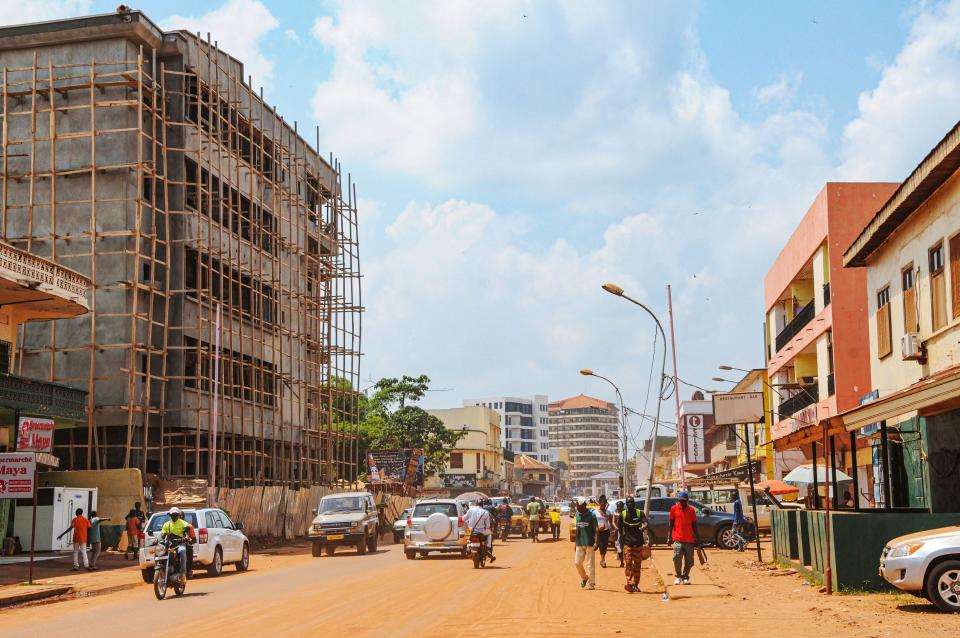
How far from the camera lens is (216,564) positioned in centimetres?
2562

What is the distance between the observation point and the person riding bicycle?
20047 millimetres

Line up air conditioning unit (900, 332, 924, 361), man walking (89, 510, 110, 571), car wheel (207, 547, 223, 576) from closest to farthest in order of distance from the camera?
air conditioning unit (900, 332, 924, 361), car wheel (207, 547, 223, 576), man walking (89, 510, 110, 571)

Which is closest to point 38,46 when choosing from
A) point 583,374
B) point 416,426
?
point 583,374

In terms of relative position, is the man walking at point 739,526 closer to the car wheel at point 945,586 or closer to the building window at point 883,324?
the building window at point 883,324

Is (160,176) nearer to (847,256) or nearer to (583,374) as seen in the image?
(583,374)

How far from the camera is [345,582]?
2219 centimetres

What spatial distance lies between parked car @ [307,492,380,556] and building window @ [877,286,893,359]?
17.3 meters

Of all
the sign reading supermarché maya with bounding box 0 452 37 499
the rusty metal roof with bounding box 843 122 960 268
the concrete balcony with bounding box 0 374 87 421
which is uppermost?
the rusty metal roof with bounding box 843 122 960 268

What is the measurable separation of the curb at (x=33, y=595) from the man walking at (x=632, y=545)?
11284mm

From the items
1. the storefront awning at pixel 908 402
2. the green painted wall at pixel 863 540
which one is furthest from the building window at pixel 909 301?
the green painted wall at pixel 863 540

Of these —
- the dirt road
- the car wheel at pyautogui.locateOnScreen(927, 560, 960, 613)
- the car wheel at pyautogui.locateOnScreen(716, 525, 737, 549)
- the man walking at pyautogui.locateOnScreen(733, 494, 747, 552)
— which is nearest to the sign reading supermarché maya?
the dirt road

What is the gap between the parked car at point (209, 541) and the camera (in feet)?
78.1

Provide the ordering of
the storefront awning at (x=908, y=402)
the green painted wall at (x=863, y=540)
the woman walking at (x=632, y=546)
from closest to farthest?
1. the storefront awning at (x=908, y=402)
2. the green painted wall at (x=863, y=540)
3. the woman walking at (x=632, y=546)

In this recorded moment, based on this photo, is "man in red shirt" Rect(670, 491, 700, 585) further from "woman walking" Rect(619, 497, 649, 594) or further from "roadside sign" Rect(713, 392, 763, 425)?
"roadside sign" Rect(713, 392, 763, 425)
